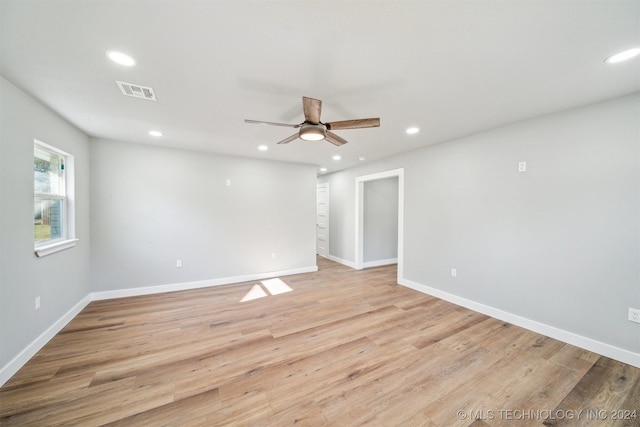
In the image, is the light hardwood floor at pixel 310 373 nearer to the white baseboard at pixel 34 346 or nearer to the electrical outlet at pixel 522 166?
the white baseboard at pixel 34 346

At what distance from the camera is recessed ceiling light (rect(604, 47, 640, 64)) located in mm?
1612

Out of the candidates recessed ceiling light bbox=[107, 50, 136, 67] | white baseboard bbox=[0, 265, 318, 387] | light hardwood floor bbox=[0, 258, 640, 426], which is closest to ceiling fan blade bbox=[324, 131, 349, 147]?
recessed ceiling light bbox=[107, 50, 136, 67]

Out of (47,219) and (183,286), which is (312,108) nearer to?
(47,219)

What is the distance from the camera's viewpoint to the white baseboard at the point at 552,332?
220 cm

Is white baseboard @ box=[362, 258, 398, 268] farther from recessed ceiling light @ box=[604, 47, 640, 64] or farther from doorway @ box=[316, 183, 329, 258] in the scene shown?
recessed ceiling light @ box=[604, 47, 640, 64]

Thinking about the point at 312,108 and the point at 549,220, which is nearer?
the point at 312,108

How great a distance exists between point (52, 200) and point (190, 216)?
164 cm

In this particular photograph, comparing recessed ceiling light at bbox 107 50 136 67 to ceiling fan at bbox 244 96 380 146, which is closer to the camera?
recessed ceiling light at bbox 107 50 136 67

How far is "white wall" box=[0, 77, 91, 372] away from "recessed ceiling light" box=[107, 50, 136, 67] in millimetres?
1091

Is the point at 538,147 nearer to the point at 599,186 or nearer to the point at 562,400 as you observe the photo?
the point at 599,186

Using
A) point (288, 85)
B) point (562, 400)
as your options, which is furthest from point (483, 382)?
point (288, 85)

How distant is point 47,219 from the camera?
2.73 m

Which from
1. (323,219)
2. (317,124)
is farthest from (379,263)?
(317,124)

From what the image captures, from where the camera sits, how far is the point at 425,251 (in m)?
4.09
